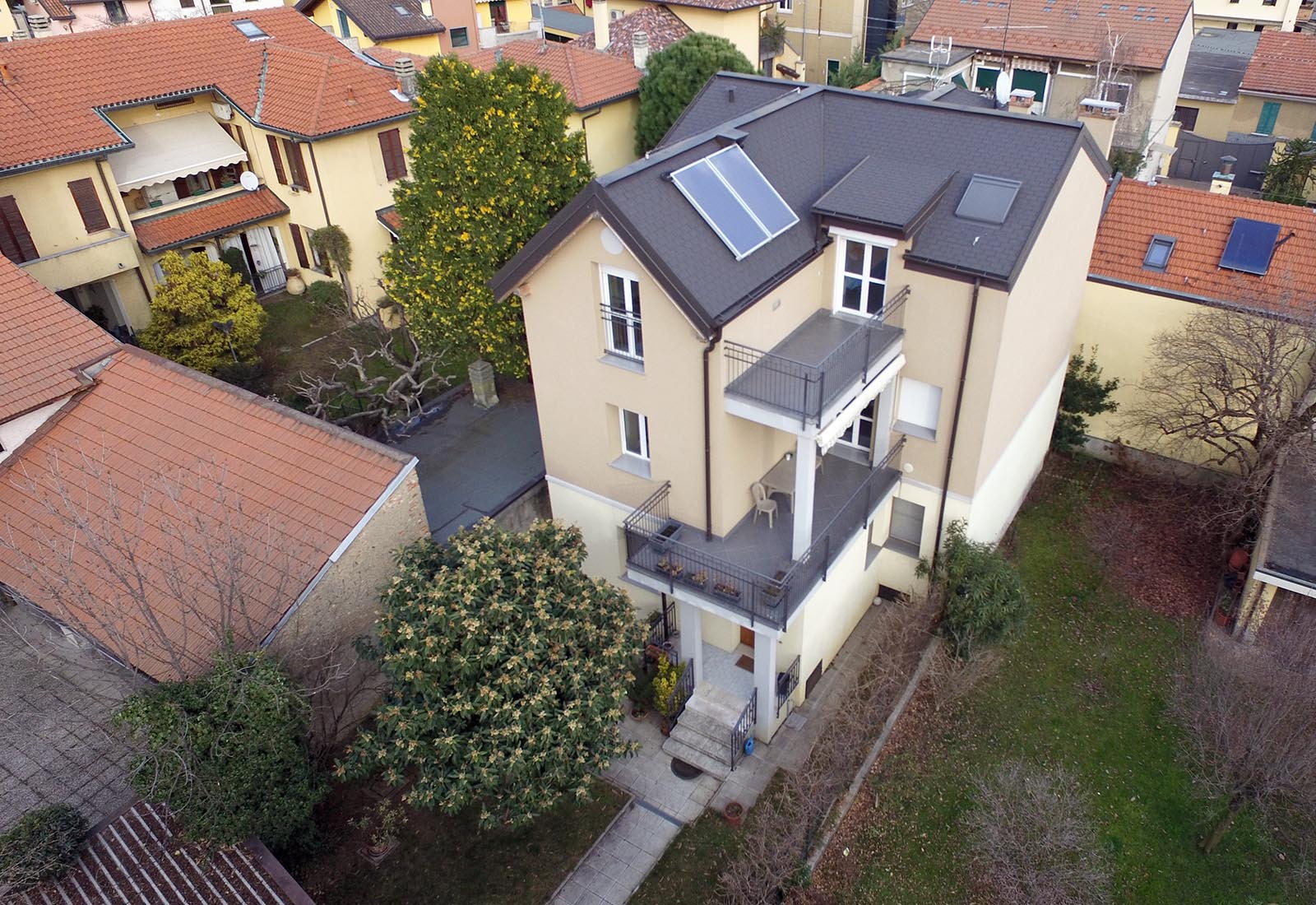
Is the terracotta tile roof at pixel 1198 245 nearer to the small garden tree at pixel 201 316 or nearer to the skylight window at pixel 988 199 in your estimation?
the skylight window at pixel 988 199

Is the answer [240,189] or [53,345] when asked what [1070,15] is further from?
[53,345]

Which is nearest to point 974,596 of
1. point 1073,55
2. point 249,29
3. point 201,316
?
point 201,316

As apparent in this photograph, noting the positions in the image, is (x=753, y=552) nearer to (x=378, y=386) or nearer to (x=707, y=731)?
(x=707, y=731)

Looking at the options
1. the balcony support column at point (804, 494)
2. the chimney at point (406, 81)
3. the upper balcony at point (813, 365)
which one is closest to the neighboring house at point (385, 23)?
the chimney at point (406, 81)

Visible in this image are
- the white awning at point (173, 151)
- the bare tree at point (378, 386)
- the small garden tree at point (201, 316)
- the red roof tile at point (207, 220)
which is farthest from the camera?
the white awning at point (173, 151)

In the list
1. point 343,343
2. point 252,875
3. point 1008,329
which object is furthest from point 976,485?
point 343,343

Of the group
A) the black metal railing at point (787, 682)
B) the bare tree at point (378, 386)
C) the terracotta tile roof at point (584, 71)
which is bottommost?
the black metal railing at point (787, 682)
